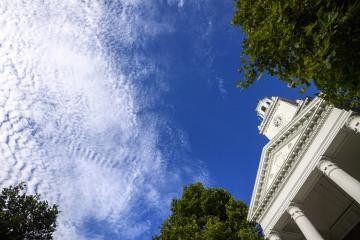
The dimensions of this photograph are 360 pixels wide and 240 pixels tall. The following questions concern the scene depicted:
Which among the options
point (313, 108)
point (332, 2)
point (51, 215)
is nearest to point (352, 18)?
point (332, 2)

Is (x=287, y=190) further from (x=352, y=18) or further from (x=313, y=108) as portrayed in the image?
(x=352, y=18)

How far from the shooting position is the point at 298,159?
738 inches

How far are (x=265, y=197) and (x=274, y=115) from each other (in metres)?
17.0

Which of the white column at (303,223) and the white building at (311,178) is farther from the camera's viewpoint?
the white column at (303,223)

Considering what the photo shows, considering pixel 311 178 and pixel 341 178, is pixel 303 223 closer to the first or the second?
pixel 311 178

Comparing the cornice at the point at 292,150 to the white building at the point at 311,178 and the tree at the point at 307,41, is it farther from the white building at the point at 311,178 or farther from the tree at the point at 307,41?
the tree at the point at 307,41

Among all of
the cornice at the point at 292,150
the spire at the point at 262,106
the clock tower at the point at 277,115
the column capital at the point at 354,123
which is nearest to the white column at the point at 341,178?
the cornice at the point at 292,150

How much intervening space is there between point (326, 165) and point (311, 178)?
5.95ft

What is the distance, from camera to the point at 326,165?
653 inches

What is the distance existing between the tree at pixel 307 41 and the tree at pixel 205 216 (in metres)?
12.7

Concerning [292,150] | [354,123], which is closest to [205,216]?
[292,150]

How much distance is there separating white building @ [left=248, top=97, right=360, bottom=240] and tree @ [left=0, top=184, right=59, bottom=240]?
15.7 meters

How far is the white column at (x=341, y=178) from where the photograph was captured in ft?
47.7

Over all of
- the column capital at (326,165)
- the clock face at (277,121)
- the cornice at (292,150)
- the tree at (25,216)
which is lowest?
the column capital at (326,165)
